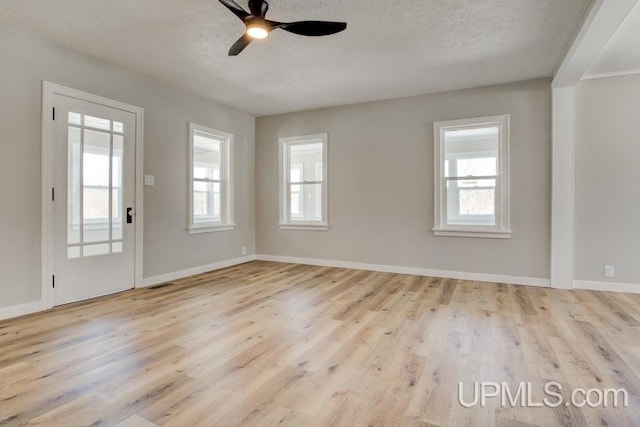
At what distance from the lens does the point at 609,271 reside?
160 inches

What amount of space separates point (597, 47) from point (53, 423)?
486 centimetres

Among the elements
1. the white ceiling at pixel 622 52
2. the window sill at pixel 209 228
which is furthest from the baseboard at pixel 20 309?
the white ceiling at pixel 622 52

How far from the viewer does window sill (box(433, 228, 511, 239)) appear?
14.7 ft

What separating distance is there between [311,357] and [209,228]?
11.4 feet

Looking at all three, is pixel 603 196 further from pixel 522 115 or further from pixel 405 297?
pixel 405 297

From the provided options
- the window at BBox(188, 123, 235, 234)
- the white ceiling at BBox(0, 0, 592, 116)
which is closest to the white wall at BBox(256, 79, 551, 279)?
the white ceiling at BBox(0, 0, 592, 116)

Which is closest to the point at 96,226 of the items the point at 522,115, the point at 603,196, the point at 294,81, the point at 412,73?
the point at 294,81

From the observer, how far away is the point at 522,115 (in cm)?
438

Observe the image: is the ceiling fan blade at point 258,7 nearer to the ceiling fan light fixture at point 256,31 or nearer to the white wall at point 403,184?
the ceiling fan light fixture at point 256,31

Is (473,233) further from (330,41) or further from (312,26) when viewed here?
(312,26)

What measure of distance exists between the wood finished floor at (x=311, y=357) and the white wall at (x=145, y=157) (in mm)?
711

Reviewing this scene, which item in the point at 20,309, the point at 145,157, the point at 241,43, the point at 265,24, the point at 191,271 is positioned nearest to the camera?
the point at 265,24

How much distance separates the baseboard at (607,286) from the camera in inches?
157

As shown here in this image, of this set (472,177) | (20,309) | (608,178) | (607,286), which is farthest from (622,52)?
(20,309)
